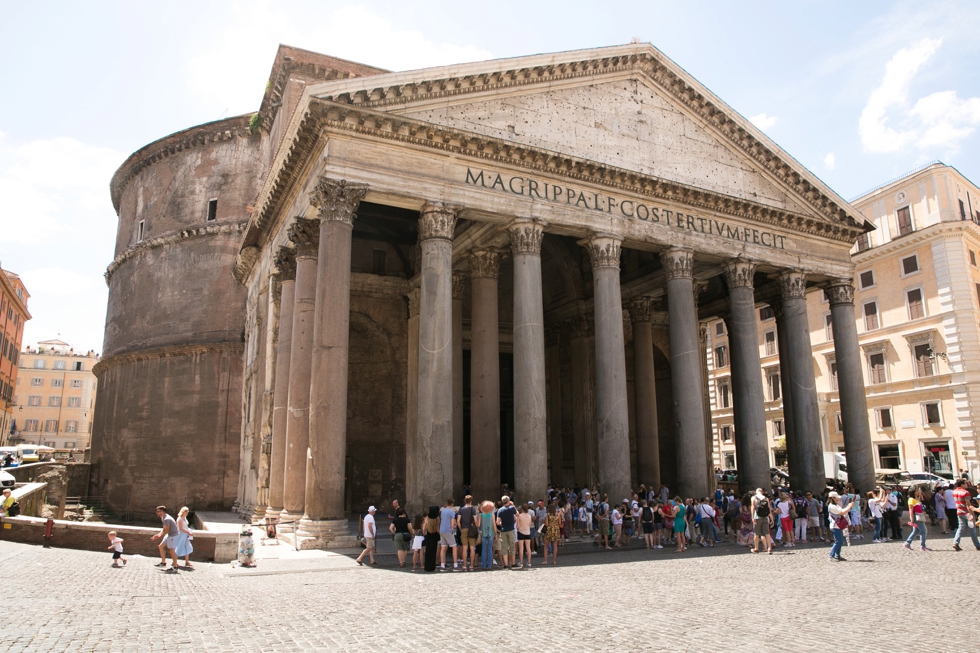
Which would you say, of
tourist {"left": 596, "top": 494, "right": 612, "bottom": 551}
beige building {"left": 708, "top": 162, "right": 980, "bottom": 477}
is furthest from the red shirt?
beige building {"left": 708, "top": 162, "right": 980, "bottom": 477}

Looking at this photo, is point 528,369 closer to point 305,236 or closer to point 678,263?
point 678,263

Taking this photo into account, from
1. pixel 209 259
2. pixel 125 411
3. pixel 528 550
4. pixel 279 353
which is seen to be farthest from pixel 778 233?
pixel 125 411

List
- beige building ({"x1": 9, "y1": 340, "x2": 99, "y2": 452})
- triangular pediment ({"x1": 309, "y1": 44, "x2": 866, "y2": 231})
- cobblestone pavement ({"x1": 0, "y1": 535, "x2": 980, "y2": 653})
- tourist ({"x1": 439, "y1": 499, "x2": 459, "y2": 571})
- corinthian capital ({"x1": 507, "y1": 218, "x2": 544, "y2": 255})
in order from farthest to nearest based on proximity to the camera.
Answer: beige building ({"x1": 9, "y1": 340, "x2": 99, "y2": 452}) < corinthian capital ({"x1": 507, "y1": 218, "x2": 544, "y2": 255}) < triangular pediment ({"x1": 309, "y1": 44, "x2": 866, "y2": 231}) < tourist ({"x1": 439, "y1": 499, "x2": 459, "y2": 571}) < cobblestone pavement ({"x1": 0, "y1": 535, "x2": 980, "y2": 653})

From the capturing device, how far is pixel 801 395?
701 inches

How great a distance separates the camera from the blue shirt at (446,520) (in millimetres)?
10688

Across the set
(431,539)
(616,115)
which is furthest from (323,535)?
(616,115)

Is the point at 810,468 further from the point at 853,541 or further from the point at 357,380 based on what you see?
the point at 357,380

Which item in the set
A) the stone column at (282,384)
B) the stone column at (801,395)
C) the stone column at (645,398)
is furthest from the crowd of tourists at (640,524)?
the stone column at (282,384)

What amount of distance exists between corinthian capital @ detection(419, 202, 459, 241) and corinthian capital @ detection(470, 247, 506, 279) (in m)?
2.67

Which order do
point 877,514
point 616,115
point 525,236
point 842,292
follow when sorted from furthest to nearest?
point 842,292, point 616,115, point 525,236, point 877,514

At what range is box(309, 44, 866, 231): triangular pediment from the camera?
555 inches

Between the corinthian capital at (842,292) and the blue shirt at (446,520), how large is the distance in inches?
582

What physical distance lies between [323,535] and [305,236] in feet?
22.3

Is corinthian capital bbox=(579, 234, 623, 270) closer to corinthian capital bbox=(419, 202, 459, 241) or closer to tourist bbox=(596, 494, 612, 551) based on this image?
corinthian capital bbox=(419, 202, 459, 241)
